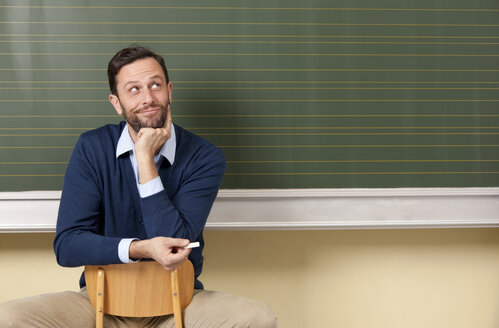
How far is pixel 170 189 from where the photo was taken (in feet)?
4.99

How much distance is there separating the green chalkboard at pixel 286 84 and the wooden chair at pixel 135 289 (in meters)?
0.60

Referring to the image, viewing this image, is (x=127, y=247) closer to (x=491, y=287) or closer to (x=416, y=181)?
(x=416, y=181)

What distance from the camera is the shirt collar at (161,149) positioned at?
1515 mm

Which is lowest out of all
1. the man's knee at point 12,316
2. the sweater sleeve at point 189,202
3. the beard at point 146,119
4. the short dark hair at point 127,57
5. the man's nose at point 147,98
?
the man's knee at point 12,316

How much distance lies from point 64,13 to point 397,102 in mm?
1327

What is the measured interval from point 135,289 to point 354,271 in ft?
3.50

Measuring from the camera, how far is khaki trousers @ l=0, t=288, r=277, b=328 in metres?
1.28

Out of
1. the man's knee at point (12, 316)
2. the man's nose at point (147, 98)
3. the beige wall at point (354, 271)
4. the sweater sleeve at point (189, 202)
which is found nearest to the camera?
the man's knee at point (12, 316)

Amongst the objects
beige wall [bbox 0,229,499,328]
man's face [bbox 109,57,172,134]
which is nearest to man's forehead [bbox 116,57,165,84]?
man's face [bbox 109,57,172,134]

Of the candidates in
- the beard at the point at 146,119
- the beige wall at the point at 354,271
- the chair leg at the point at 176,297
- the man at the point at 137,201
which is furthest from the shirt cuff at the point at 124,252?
the beige wall at the point at 354,271

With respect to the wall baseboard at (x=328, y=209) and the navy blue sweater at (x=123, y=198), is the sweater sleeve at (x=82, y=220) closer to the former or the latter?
the navy blue sweater at (x=123, y=198)

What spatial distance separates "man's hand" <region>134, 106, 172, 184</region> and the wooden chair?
0.26m

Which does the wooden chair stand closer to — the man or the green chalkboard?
the man

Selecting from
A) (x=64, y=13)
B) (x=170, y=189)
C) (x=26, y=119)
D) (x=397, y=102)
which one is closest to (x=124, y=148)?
(x=170, y=189)
